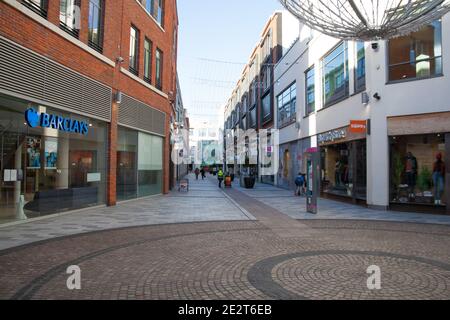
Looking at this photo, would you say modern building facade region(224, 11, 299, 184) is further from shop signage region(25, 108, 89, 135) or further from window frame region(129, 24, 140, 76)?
shop signage region(25, 108, 89, 135)

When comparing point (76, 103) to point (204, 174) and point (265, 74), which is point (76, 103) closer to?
point (265, 74)

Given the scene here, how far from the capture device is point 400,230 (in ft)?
32.6

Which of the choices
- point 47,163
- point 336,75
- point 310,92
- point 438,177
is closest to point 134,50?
point 47,163

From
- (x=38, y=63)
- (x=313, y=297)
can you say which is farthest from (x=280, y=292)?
(x=38, y=63)

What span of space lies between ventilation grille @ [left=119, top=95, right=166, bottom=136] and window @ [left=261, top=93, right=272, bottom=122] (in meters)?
15.5

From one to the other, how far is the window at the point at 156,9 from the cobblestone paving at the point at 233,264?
14298 millimetres

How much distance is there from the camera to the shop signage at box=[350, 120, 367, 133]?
14.9m

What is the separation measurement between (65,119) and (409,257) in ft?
36.4

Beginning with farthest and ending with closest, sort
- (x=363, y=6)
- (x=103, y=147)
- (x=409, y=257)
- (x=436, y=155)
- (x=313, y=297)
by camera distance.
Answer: (x=103, y=147)
(x=436, y=155)
(x=363, y=6)
(x=409, y=257)
(x=313, y=297)

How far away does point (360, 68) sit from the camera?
16.1 m

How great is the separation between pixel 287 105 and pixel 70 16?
754 inches

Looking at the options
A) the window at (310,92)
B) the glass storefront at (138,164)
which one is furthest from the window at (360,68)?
the glass storefront at (138,164)
